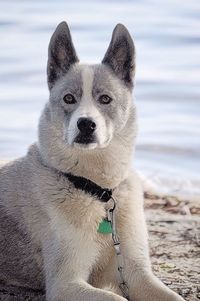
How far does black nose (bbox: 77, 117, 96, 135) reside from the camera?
565 cm

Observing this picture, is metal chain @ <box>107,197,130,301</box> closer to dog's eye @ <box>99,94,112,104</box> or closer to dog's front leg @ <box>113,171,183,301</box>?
dog's front leg @ <box>113,171,183,301</box>

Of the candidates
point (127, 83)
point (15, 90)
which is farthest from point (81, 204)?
point (15, 90)

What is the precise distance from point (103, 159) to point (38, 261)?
68 cm

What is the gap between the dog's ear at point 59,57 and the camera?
613 cm

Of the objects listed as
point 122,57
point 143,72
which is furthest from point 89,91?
point 143,72

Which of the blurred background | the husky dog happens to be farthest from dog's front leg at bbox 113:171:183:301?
the blurred background

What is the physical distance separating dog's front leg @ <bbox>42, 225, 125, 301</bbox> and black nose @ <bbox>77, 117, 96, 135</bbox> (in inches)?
21.7

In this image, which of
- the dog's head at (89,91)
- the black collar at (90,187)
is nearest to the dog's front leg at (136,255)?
the black collar at (90,187)

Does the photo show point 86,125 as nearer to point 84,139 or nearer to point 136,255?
point 84,139

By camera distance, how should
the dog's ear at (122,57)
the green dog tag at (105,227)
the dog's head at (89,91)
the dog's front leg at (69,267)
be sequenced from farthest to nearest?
the dog's ear at (122,57) < the green dog tag at (105,227) < the dog's head at (89,91) < the dog's front leg at (69,267)

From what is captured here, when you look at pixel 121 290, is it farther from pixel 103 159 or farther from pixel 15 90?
pixel 15 90

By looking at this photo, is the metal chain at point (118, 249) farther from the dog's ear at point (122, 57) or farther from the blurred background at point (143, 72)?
the blurred background at point (143, 72)

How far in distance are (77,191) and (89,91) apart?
1.84 feet

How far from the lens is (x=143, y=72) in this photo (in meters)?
14.3
